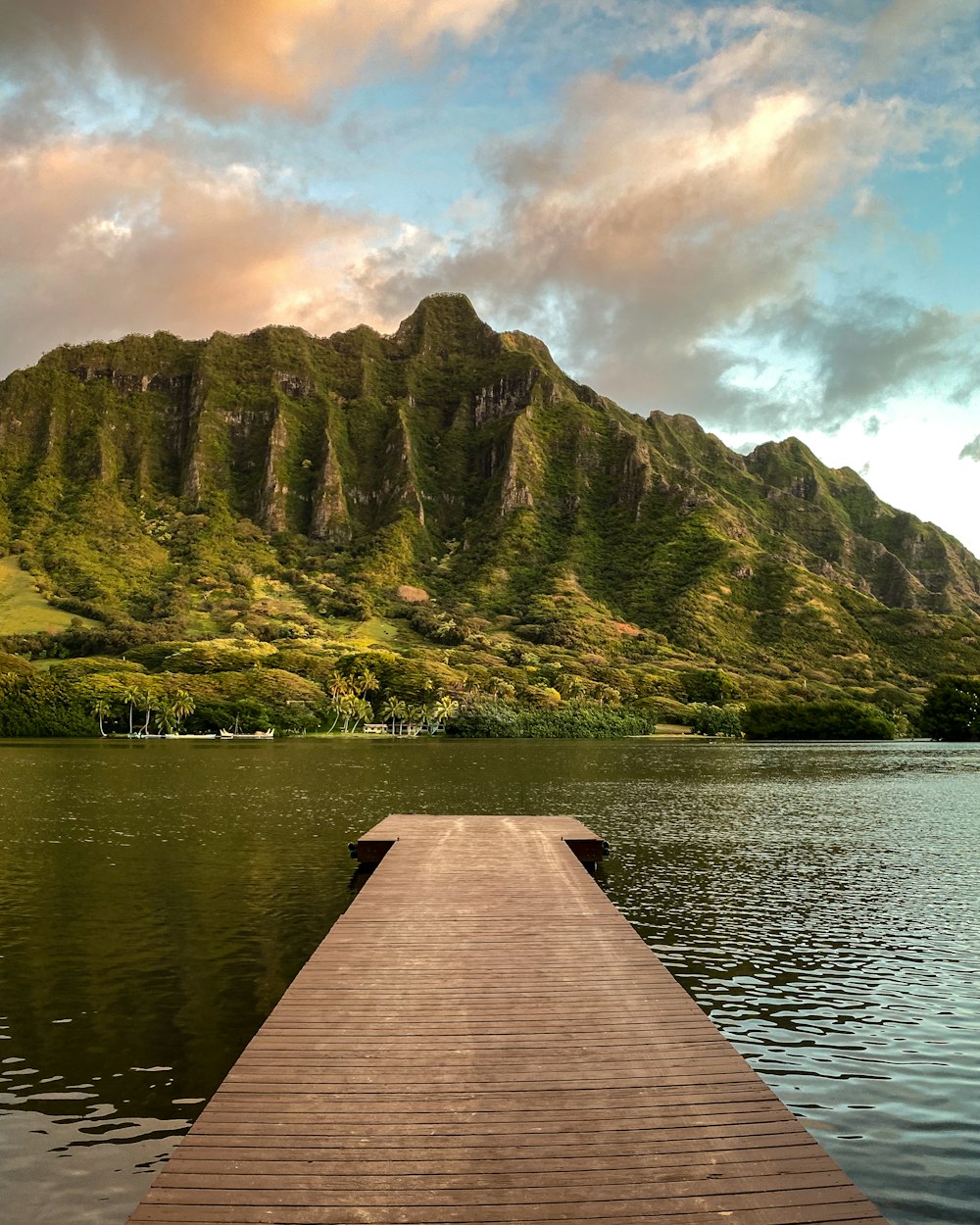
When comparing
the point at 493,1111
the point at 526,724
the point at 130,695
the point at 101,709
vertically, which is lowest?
the point at 526,724

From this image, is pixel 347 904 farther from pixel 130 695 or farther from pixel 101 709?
pixel 130 695

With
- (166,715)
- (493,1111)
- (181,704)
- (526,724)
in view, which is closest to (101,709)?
(166,715)

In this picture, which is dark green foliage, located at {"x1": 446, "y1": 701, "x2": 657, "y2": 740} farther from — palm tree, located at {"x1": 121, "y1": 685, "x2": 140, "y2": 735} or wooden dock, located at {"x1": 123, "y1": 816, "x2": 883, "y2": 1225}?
wooden dock, located at {"x1": 123, "y1": 816, "x2": 883, "y2": 1225}

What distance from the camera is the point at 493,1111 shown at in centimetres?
1016

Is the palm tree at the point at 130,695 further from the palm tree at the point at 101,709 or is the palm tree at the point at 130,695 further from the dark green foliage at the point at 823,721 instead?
the dark green foliage at the point at 823,721

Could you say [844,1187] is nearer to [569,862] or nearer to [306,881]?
[569,862]

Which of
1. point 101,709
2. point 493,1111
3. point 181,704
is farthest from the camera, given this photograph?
point 181,704

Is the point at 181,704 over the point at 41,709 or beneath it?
over

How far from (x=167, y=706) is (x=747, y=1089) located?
176 meters

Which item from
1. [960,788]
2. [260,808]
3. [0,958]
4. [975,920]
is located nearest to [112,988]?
[0,958]

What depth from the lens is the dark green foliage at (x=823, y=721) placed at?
19438 cm

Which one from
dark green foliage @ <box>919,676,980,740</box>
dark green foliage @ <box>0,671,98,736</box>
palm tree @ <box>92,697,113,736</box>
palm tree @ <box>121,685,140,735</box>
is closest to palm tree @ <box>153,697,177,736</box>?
palm tree @ <box>121,685,140,735</box>

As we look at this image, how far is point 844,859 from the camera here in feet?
125

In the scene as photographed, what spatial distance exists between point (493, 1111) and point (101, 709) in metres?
174
